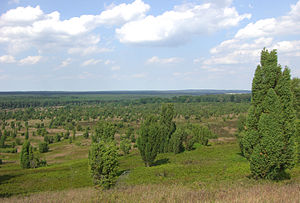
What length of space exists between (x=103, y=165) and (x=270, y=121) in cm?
1266

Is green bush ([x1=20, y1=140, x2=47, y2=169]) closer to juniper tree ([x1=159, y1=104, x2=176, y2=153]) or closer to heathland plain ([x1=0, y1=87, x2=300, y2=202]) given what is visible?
heathland plain ([x1=0, y1=87, x2=300, y2=202])

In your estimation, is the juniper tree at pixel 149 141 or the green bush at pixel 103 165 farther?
the juniper tree at pixel 149 141

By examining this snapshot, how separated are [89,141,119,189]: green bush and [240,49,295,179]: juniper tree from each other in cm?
1042

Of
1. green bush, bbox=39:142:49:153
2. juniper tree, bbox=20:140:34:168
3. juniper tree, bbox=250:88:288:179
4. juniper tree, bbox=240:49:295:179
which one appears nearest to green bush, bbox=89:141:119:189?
juniper tree, bbox=240:49:295:179

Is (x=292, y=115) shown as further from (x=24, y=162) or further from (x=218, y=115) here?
(x=218, y=115)

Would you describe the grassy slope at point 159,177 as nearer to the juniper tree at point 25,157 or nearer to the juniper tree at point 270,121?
the juniper tree at point 270,121

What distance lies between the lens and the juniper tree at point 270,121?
1203cm

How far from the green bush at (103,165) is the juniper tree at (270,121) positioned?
10424 millimetres

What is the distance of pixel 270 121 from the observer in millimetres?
12062

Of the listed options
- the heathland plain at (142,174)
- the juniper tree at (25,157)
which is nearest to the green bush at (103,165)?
the heathland plain at (142,174)

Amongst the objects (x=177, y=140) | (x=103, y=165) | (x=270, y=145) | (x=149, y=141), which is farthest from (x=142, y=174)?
(x=270, y=145)

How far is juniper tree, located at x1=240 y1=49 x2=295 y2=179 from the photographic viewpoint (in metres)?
12.0

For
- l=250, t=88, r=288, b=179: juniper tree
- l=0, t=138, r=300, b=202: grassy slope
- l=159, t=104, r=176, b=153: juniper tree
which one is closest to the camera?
l=250, t=88, r=288, b=179: juniper tree

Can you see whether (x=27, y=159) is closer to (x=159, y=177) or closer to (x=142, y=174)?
(x=142, y=174)
